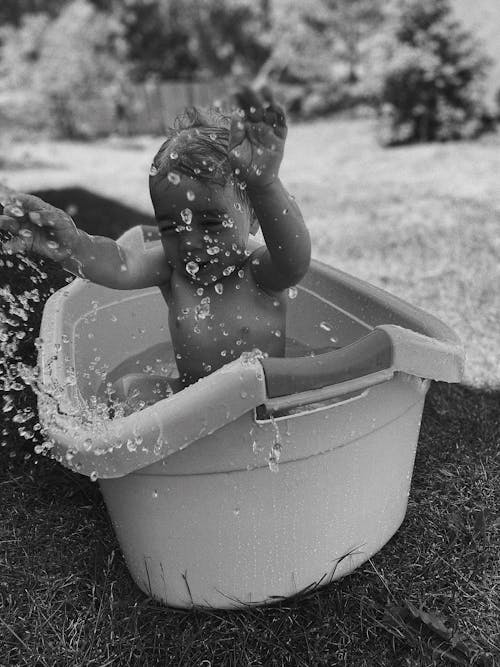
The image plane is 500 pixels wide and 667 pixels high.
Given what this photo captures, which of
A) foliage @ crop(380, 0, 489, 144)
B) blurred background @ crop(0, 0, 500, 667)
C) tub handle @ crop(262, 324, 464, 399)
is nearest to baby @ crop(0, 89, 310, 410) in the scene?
blurred background @ crop(0, 0, 500, 667)

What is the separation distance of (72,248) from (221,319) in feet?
1.16

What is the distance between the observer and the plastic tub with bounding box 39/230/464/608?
3.59 feet

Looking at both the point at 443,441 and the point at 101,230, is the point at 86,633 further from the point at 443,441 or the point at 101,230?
the point at 101,230

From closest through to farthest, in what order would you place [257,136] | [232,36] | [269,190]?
[257,136], [269,190], [232,36]

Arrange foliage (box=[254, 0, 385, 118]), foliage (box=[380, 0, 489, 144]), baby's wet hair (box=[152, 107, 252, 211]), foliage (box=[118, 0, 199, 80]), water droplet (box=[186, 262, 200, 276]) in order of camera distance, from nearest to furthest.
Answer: baby's wet hair (box=[152, 107, 252, 211]), water droplet (box=[186, 262, 200, 276]), foliage (box=[380, 0, 489, 144]), foliage (box=[254, 0, 385, 118]), foliage (box=[118, 0, 199, 80])

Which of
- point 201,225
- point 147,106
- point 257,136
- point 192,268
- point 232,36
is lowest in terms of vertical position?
point 147,106

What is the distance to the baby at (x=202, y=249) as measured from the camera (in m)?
1.37

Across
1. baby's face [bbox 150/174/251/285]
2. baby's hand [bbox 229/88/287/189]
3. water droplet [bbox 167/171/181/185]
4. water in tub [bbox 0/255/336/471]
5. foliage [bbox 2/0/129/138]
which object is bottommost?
foliage [bbox 2/0/129/138]

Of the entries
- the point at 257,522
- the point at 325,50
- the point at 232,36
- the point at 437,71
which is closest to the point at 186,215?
the point at 257,522

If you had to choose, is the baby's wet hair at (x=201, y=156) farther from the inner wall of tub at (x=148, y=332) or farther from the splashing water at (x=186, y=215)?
the inner wall of tub at (x=148, y=332)

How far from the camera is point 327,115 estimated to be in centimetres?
1038

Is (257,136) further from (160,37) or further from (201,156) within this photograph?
(160,37)

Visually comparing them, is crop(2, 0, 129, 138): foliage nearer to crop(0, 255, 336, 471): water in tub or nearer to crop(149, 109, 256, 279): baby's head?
crop(0, 255, 336, 471): water in tub

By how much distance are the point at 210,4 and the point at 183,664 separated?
14699 millimetres
